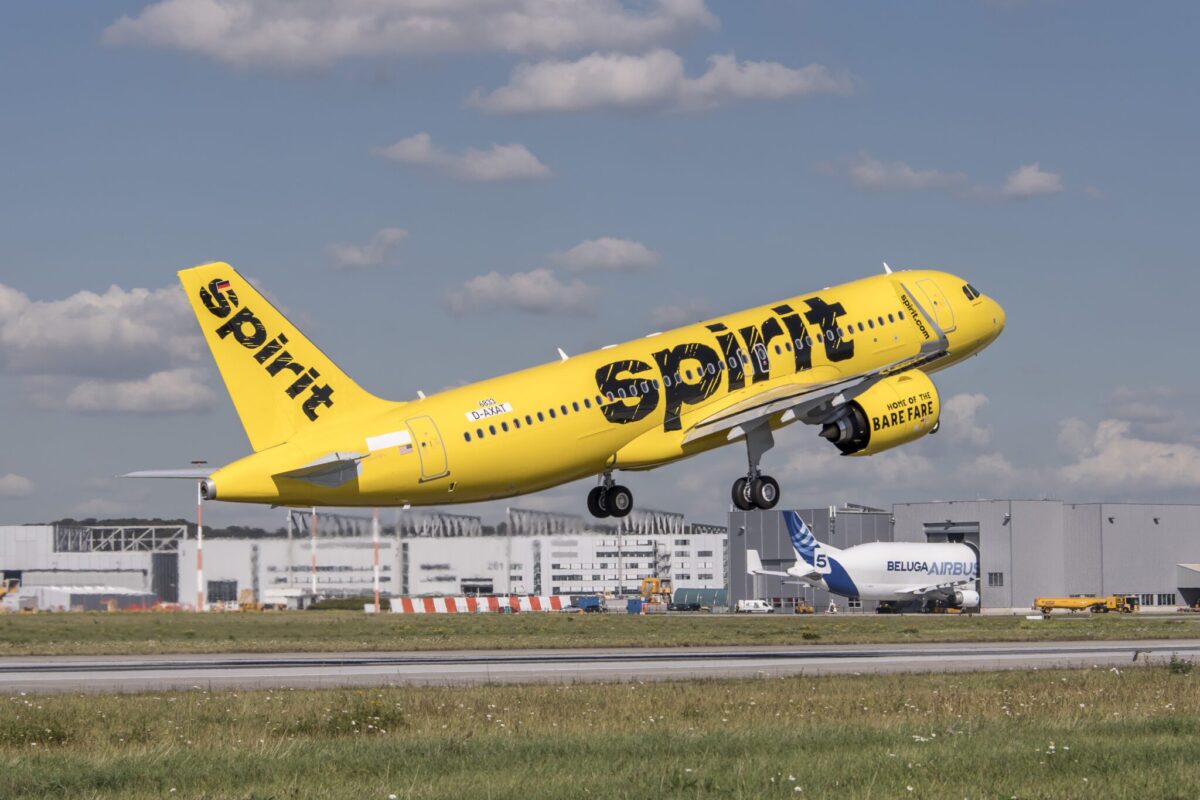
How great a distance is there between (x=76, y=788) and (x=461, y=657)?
115ft

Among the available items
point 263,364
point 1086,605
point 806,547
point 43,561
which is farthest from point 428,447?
point 43,561

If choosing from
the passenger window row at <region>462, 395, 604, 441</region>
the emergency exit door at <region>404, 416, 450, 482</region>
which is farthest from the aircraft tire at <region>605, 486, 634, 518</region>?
the emergency exit door at <region>404, 416, 450, 482</region>

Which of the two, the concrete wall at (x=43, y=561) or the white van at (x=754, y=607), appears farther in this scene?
the white van at (x=754, y=607)

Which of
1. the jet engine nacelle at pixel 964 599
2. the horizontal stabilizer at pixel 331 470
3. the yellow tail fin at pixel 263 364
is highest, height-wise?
the yellow tail fin at pixel 263 364

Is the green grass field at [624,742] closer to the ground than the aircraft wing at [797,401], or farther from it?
closer to the ground

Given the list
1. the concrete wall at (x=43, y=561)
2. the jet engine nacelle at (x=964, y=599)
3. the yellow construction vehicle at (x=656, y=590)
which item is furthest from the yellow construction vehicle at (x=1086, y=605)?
the concrete wall at (x=43, y=561)

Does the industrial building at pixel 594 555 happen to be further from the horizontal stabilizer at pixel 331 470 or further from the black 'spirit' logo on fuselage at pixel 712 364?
the horizontal stabilizer at pixel 331 470

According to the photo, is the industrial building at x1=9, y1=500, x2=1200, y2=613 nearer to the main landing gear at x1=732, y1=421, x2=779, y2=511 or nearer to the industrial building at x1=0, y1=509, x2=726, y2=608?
the industrial building at x1=0, y1=509, x2=726, y2=608

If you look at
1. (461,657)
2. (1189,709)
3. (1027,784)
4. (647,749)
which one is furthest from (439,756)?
(461,657)

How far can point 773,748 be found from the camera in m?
28.3

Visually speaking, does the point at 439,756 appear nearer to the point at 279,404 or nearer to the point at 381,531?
the point at 279,404

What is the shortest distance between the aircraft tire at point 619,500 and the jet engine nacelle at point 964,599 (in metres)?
98.2

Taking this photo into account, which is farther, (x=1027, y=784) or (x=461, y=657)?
(x=461, y=657)

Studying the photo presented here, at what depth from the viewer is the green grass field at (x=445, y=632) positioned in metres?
71.5
